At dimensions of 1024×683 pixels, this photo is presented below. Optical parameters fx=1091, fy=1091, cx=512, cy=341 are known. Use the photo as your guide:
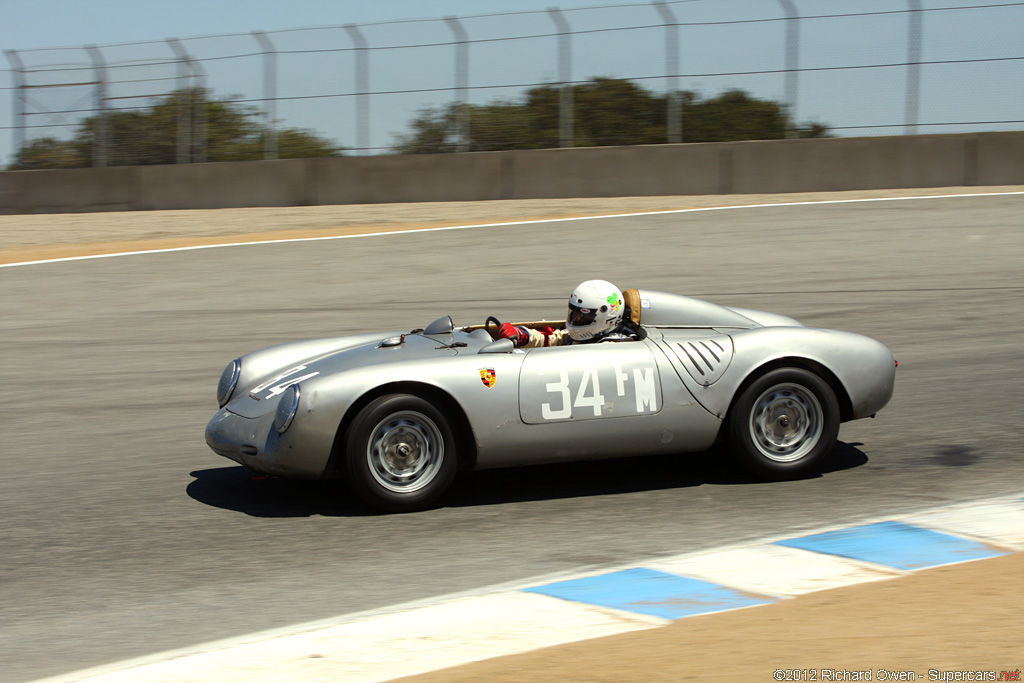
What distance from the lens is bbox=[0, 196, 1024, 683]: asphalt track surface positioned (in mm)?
4484

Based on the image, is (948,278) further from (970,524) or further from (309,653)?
(309,653)

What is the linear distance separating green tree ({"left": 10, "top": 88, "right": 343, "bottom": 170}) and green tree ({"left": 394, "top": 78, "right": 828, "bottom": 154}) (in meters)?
2.41

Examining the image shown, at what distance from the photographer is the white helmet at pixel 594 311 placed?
5.81 metres

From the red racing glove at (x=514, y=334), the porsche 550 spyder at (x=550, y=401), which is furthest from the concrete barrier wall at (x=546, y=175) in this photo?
the red racing glove at (x=514, y=334)

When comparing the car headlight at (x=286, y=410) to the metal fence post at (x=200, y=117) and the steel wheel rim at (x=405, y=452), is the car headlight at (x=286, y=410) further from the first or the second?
the metal fence post at (x=200, y=117)

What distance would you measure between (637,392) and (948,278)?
25.6 ft

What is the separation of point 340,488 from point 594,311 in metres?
1.65

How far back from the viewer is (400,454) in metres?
5.29

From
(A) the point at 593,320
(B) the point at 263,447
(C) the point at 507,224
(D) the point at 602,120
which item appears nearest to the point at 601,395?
(A) the point at 593,320

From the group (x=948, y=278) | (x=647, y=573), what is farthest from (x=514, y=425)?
(x=948, y=278)

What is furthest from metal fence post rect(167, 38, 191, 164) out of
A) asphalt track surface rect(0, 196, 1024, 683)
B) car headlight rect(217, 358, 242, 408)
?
car headlight rect(217, 358, 242, 408)

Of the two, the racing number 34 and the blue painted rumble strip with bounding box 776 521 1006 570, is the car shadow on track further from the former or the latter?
the blue painted rumble strip with bounding box 776 521 1006 570

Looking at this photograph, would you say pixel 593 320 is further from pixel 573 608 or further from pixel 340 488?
pixel 573 608

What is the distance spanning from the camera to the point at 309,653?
3.74 m
